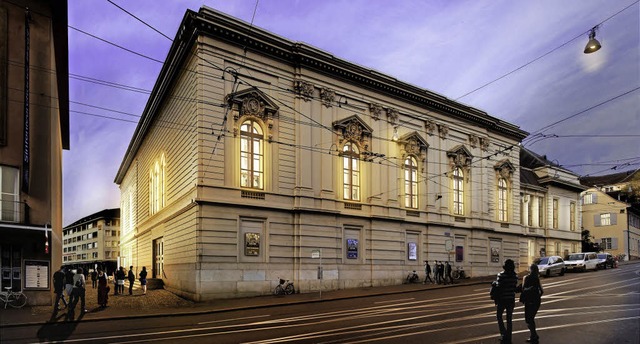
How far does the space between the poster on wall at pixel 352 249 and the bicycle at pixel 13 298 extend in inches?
719

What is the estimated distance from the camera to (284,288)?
26.5 metres

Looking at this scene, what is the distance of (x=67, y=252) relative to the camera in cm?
13862

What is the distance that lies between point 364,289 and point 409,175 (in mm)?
10516

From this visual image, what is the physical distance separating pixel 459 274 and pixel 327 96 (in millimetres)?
18632

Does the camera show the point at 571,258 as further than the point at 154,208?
Yes

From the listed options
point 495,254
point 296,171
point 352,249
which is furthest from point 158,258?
point 495,254

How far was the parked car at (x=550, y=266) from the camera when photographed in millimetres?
35562

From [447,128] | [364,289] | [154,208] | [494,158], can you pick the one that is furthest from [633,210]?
[154,208]

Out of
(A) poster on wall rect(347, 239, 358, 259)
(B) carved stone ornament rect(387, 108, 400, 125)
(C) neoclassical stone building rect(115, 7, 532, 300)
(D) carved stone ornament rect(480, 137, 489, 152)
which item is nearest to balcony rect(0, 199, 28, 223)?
(C) neoclassical stone building rect(115, 7, 532, 300)

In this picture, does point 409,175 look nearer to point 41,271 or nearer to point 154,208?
point 154,208

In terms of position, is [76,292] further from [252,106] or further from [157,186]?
[157,186]

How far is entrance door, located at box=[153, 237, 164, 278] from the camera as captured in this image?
34.6 meters

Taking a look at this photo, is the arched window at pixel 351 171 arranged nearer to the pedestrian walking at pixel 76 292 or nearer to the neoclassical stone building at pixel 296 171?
the neoclassical stone building at pixel 296 171

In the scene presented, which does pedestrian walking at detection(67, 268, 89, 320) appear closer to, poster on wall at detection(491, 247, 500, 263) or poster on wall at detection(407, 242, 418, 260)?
poster on wall at detection(407, 242, 418, 260)
